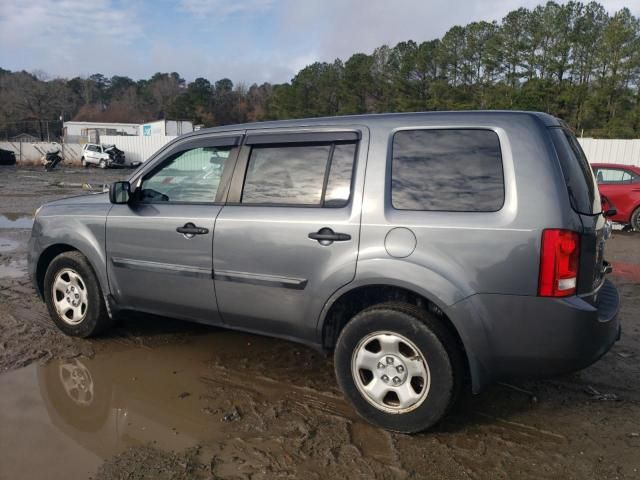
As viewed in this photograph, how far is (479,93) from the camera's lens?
135 ft

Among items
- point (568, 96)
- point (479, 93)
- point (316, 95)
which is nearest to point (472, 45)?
point (479, 93)

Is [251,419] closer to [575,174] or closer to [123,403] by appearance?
[123,403]

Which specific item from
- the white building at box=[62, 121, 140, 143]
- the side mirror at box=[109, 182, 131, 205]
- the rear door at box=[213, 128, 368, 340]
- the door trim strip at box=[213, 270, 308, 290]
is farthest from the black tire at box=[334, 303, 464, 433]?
the white building at box=[62, 121, 140, 143]

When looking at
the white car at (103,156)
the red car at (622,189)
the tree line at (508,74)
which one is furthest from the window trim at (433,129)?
the white car at (103,156)

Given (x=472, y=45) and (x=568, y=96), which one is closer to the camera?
(x=568, y=96)

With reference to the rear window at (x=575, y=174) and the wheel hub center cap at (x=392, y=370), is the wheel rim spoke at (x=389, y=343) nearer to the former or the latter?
the wheel hub center cap at (x=392, y=370)

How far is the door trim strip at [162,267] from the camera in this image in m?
3.98

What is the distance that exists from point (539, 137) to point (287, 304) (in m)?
1.83

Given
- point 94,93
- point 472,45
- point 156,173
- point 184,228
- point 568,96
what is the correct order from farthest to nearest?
point 94,93 < point 472,45 < point 568,96 < point 156,173 < point 184,228

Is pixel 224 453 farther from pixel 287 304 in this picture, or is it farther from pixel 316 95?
pixel 316 95

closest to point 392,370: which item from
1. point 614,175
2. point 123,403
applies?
point 123,403

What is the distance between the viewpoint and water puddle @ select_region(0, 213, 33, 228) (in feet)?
38.3

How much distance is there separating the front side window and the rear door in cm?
22

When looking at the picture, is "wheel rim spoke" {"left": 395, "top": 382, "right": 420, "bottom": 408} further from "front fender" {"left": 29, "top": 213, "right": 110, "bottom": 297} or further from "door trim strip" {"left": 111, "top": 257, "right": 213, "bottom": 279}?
"front fender" {"left": 29, "top": 213, "right": 110, "bottom": 297}
